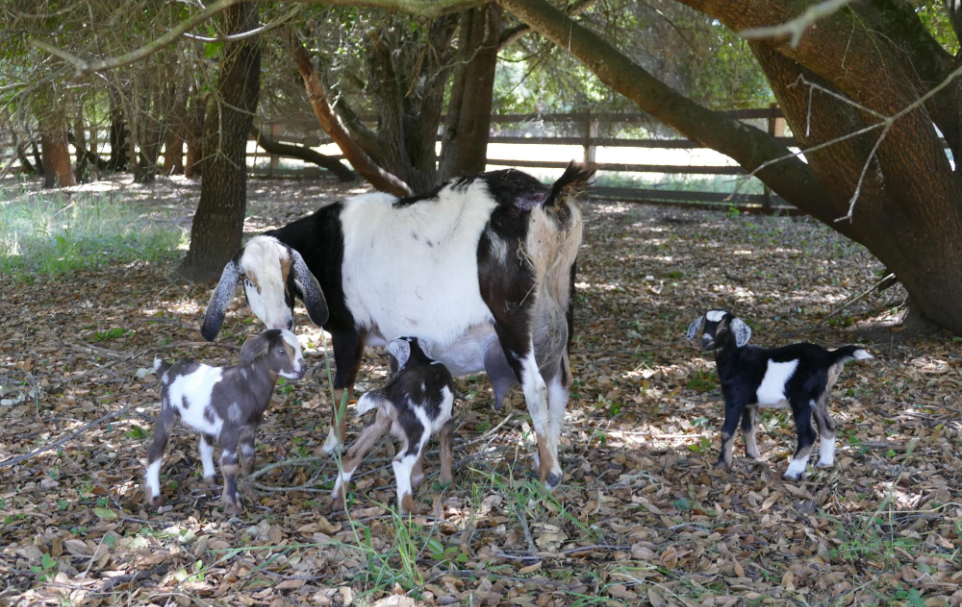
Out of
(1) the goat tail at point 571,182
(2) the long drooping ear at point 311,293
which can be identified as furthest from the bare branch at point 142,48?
(1) the goat tail at point 571,182

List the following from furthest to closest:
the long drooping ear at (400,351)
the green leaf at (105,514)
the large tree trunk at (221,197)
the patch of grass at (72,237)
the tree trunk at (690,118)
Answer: the patch of grass at (72,237)
the large tree trunk at (221,197)
the tree trunk at (690,118)
the long drooping ear at (400,351)
the green leaf at (105,514)

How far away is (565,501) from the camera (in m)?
4.32

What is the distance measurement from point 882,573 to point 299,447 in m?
3.23

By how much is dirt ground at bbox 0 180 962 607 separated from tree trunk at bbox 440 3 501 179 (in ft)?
9.32

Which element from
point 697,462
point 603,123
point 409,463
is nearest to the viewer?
point 409,463

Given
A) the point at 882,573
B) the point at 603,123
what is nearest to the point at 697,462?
the point at 882,573

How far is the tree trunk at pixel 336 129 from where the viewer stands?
793cm

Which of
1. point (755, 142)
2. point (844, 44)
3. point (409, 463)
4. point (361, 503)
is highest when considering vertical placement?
point (844, 44)

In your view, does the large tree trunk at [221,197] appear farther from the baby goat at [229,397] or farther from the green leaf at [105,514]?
the green leaf at [105,514]

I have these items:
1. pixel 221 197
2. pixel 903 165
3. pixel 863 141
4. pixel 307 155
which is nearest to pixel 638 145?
pixel 307 155

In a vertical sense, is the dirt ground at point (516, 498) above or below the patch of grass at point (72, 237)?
below

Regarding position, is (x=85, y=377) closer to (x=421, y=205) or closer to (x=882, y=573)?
(x=421, y=205)

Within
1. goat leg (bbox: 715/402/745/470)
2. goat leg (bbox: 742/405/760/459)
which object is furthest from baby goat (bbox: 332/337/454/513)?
goat leg (bbox: 742/405/760/459)

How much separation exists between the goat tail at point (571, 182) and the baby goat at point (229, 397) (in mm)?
1540
